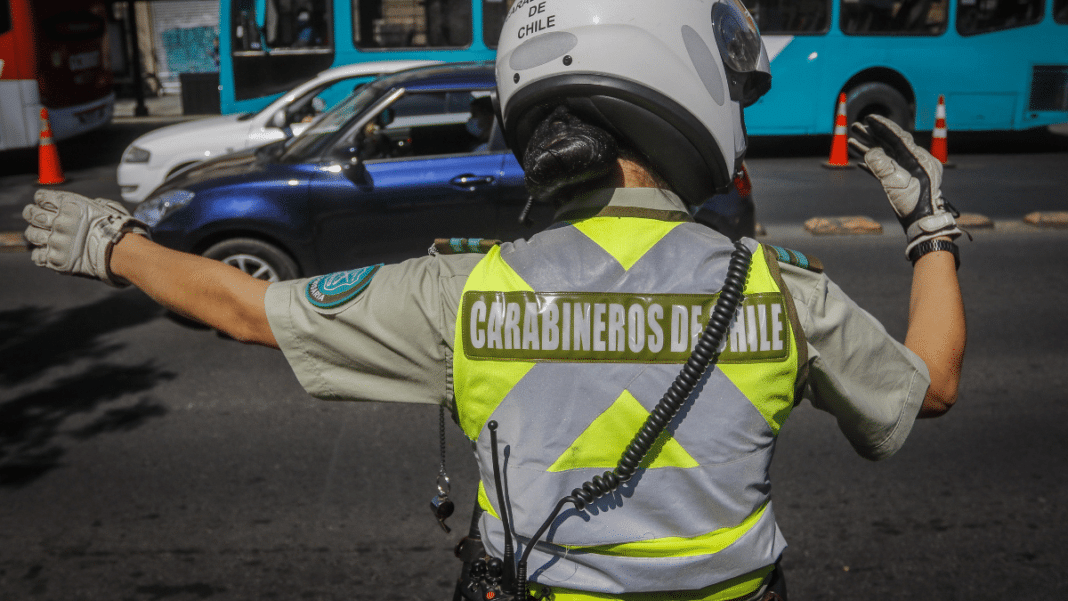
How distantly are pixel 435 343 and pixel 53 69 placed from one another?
46.9 ft

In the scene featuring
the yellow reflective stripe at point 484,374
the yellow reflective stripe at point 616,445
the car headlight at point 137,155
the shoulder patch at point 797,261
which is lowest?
the car headlight at point 137,155

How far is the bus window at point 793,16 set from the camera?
13.2m

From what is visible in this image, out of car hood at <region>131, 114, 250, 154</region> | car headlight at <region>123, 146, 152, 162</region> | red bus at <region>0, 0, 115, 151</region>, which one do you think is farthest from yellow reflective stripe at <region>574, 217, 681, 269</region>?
red bus at <region>0, 0, 115, 151</region>

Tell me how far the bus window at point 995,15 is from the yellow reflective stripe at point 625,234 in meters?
13.6

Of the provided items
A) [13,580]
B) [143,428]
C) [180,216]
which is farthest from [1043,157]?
[13,580]

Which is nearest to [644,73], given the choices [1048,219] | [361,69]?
[361,69]

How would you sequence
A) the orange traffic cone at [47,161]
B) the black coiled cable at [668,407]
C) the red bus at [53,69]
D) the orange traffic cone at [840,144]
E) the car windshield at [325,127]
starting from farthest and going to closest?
the red bus at [53,69]
the orange traffic cone at [840,144]
the orange traffic cone at [47,161]
the car windshield at [325,127]
the black coiled cable at [668,407]

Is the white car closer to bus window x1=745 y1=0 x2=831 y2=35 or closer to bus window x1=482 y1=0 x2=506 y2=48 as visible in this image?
bus window x1=482 y1=0 x2=506 y2=48

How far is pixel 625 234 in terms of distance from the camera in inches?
57.6

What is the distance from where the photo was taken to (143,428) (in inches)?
189

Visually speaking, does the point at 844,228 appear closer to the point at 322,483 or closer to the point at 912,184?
the point at 322,483

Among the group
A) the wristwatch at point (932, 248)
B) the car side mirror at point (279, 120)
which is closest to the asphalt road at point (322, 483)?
the wristwatch at point (932, 248)

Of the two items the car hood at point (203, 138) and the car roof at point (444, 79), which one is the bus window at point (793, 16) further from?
the car roof at point (444, 79)

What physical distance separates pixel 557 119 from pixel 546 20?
0.59ft
